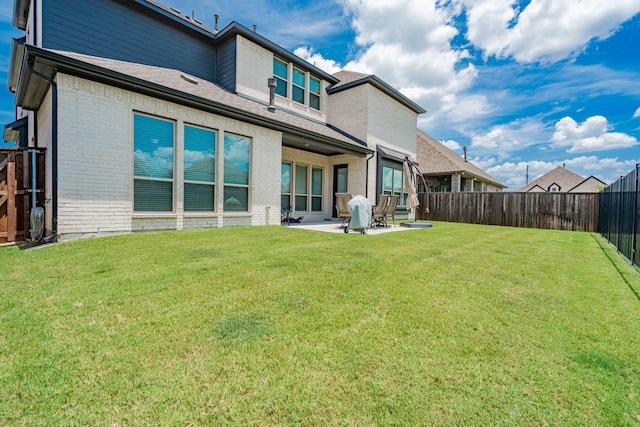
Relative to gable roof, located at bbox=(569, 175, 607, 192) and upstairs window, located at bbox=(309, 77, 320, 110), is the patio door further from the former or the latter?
gable roof, located at bbox=(569, 175, 607, 192)

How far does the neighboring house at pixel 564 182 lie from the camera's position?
37.6 meters

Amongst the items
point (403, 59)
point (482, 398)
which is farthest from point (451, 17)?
point (482, 398)

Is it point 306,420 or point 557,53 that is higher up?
→ point 557,53

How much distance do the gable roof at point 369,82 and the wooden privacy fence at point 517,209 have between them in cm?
563

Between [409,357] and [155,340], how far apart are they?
201 cm

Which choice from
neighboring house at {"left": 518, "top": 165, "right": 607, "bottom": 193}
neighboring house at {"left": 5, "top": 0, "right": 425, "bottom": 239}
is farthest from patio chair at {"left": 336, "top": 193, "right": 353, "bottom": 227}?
neighboring house at {"left": 518, "top": 165, "right": 607, "bottom": 193}

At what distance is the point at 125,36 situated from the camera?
Answer: 9094 millimetres

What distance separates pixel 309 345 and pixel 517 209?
54.1ft

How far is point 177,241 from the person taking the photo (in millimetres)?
6051

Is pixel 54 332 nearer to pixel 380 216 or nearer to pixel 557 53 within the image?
pixel 380 216

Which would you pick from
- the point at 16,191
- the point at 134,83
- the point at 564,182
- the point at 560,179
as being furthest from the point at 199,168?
the point at 560,179

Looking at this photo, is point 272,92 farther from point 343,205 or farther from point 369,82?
point 343,205

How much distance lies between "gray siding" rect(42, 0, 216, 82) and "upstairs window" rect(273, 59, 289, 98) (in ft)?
8.33

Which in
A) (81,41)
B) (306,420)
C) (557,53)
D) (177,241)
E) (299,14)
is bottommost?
(306,420)
